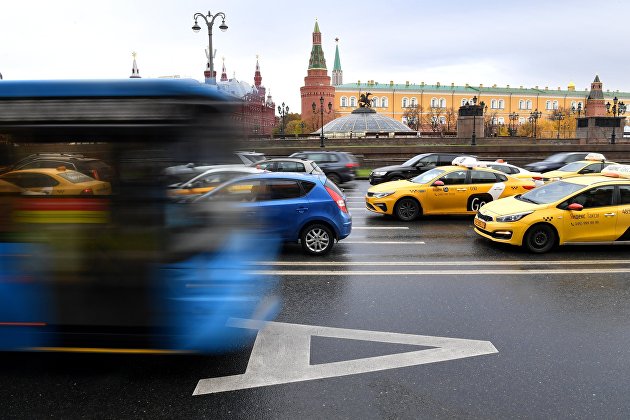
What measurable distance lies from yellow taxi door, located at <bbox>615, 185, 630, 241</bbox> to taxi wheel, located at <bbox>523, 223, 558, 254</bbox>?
113 centimetres

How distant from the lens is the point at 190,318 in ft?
14.1

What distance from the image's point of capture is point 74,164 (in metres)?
4.04

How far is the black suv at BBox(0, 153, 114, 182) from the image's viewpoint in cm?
403

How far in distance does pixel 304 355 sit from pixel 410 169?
1602 centimetres

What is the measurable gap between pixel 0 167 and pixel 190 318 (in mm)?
2085

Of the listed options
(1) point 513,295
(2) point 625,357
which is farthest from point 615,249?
(2) point 625,357

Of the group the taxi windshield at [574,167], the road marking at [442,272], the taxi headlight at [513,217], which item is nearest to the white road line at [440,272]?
the road marking at [442,272]

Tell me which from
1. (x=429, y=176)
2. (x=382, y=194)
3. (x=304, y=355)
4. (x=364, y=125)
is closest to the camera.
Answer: (x=304, y=355)

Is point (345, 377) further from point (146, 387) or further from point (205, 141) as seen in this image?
point (205, 141)

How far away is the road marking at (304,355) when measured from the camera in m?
4.33

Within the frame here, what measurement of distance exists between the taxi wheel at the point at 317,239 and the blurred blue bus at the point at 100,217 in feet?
15.0

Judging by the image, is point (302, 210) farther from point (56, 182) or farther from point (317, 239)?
point (56, 182)

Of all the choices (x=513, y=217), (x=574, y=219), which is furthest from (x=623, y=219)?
(x=513, y=217)

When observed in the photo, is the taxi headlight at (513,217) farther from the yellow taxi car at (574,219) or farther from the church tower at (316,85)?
the church tower at (316,85)
